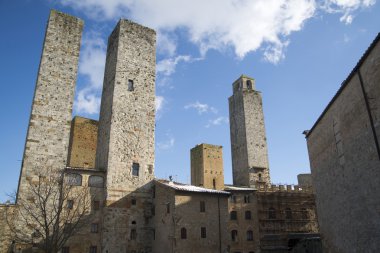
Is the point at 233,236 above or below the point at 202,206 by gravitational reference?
below

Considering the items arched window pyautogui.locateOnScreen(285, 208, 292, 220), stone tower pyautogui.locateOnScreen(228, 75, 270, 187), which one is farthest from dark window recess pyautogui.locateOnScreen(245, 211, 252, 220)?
stone tower pyautogui.locateOnScreen(228, 75, 270, 187)

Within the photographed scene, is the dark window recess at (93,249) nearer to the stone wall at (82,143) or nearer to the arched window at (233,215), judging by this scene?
the stone wall at (82,143)

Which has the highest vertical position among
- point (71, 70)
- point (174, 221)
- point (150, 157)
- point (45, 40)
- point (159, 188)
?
point (45, 40)

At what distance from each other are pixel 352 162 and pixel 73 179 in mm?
21492

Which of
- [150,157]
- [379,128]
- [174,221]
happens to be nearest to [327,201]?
[379,128]

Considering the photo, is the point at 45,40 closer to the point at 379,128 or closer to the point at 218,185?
the point at 218,185

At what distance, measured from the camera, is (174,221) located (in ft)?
85.9

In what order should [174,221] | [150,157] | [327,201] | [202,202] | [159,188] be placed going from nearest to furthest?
1. [327,201]
2. [174,221]
3. [202,202]
4. [159,188]
5. [150,157]

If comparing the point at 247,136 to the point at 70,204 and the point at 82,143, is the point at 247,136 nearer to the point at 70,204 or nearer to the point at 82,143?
the point at 82,143

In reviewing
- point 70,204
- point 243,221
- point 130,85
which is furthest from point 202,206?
point 130,85

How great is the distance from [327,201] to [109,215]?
17320mm

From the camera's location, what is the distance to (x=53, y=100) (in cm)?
2947

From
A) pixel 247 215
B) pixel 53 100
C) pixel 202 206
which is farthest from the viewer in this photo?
pixel 247 215

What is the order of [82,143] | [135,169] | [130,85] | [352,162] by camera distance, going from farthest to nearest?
[82,143]
[130,85]
[135,169]
[352,162]
